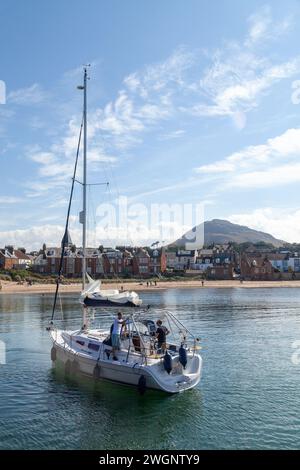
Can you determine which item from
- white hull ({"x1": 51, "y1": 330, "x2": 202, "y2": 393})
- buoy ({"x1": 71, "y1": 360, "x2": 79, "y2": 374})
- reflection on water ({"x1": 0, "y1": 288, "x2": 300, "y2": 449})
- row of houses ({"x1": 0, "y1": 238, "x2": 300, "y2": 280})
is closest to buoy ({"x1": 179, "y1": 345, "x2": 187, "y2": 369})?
white hull ({"x1": 51, "y1": 330, "x2": 202, "y2": 393})

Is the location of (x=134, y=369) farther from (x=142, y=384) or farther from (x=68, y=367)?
(x=68, y=367)

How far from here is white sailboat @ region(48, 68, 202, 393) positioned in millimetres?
19297

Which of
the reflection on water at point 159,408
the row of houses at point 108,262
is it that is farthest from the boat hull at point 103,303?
the row of houses at point 108,262

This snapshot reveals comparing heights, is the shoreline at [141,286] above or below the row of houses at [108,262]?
below

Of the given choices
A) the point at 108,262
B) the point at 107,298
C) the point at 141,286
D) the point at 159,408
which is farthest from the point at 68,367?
the point at 108,262

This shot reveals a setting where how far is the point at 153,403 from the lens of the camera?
1884cm

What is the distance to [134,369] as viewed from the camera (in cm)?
1969

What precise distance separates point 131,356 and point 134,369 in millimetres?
1025

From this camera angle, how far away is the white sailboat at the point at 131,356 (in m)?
19.3

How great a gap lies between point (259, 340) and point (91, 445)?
71.0 feet

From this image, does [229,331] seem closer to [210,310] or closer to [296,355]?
[296,355]

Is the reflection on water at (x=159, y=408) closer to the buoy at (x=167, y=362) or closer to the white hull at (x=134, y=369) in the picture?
the white hull at (x=134, y=369)

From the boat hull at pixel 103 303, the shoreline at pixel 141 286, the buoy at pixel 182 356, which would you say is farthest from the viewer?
the shoreline at pixel 141 286
